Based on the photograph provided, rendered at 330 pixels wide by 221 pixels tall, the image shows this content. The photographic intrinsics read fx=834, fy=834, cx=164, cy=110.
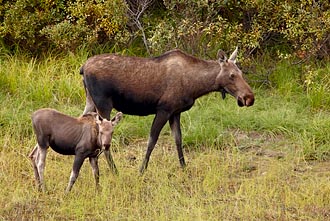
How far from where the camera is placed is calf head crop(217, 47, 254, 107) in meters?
10.7

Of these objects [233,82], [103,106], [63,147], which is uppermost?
[233,82]

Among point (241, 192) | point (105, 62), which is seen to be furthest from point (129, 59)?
point (241, 192)

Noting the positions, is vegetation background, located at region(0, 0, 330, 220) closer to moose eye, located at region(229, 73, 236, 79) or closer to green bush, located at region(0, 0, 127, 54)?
green bush, located at region(0, 0, 127, 54)

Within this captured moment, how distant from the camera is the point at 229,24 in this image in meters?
14.3

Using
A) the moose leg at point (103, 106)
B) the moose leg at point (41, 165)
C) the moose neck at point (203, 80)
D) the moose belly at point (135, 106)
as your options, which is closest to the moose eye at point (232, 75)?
the moose neck at point (203, 80)

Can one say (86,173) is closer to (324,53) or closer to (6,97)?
(6,97)

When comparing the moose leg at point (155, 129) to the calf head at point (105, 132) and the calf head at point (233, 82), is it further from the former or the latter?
the calf head at point (105, 132)

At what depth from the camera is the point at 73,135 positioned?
9688 millimetres

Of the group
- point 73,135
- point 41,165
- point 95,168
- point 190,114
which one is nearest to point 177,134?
point 95,168

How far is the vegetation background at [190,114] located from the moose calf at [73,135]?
30cm

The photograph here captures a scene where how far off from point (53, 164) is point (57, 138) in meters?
1.25

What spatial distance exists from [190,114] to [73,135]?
3469mm

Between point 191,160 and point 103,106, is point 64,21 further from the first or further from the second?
point 191,160

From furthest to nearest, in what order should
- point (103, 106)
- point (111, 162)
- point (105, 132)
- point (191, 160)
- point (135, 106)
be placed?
point (191, 160)
point (135, 106)
point (103, 106)
point (111, 162)
point (105, 132)
